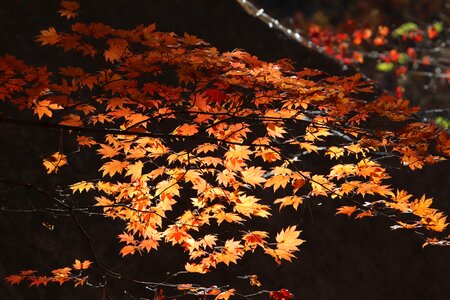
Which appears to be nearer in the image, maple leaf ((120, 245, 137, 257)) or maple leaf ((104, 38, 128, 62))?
maple leaf ((104, 38, 128, 62))

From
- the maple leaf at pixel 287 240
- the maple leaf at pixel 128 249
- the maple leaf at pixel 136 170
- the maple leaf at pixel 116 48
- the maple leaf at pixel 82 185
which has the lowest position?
the maple leaf at pixel 128 249

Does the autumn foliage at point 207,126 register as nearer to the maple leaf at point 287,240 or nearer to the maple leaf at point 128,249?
the maple leaf at point 287,240

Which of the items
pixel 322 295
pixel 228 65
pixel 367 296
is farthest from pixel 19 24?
pixel 367 296

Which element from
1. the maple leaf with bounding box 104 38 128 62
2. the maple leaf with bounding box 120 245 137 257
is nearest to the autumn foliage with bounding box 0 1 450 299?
the maple leaf with bounding box 104 38 128 62

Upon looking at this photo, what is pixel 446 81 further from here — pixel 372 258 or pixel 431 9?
pixel 372 258

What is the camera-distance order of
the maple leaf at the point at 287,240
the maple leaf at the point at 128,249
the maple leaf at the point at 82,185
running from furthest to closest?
1. the maple leaf at the point at 128,249
2. the maple leaf at the point at 82,185
3. the maple leaf at the point at 287,240

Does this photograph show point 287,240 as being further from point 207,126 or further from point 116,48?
point 116,48

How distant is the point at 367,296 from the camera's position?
6.52 m

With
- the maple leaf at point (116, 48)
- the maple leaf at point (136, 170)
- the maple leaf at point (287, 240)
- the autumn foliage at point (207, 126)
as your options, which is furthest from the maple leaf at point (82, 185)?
the maple leaf at point (287, 240)

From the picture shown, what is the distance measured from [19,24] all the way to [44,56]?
0.53m

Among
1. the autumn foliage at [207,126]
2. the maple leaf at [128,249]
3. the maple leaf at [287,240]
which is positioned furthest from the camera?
the maple leaf at [128,249]

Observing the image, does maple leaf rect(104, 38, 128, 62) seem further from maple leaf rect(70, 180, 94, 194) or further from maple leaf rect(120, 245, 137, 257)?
maple leaf rect(120, 245, 137, 257)

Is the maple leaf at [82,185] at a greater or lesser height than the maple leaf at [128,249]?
greater

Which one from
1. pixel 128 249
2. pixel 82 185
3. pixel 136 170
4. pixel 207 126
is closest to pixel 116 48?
pixel 207 126
